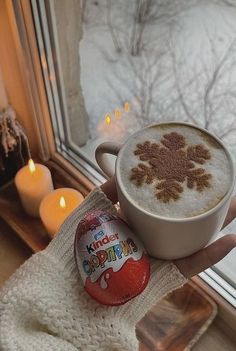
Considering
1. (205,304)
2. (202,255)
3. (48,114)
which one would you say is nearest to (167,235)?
(202,255)

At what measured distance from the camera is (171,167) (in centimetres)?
53

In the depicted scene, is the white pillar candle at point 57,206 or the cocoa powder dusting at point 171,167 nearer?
the cocoa powder dusting at point 171,167

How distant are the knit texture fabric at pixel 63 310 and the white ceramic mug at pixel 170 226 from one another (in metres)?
0.05

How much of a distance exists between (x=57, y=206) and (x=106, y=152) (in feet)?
1.09

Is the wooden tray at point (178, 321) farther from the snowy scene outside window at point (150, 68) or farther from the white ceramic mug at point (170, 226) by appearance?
the white ceramic mug at point (170, 226)

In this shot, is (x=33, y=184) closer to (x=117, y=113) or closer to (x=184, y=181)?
(x=117, y=113)

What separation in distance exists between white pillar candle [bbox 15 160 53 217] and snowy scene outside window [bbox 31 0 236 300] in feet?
0.33

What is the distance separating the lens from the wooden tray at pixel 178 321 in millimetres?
811

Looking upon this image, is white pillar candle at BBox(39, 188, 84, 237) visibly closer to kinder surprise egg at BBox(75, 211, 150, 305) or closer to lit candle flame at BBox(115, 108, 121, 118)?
lit candle flame at BBox(115, 108, 121, 118)

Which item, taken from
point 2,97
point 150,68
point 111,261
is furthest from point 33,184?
point 111,261

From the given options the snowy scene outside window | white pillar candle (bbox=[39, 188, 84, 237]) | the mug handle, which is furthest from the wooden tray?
the mug handle

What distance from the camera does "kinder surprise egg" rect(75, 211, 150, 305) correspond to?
20.6 inches

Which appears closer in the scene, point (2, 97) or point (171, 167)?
point (171, 167)

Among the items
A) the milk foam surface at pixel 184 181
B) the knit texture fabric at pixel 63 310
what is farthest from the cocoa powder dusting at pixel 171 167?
the knit texture fabric at pixel 63 310
